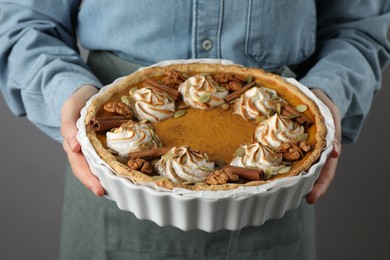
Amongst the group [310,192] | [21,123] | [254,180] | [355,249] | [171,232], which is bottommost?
[355,249]

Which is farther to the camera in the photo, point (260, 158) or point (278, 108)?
point (278, 108)

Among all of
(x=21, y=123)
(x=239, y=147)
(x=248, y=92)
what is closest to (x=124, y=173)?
(x=239, y=147)

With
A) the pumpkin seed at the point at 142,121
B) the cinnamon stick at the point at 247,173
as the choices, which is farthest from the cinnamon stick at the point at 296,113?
the pumpkin seed at the point at 142,121

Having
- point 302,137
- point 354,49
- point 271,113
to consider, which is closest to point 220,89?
point 271,113

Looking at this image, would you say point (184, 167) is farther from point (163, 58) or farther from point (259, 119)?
point (163, 58)

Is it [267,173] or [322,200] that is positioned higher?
[267,173]

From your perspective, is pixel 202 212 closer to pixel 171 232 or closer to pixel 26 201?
pixel 171 232

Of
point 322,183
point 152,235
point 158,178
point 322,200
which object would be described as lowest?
point 322,200

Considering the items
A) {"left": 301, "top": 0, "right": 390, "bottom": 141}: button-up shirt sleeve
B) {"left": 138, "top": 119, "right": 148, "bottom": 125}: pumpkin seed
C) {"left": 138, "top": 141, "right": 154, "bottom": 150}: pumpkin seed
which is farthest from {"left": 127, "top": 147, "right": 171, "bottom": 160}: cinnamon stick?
{"left": 301, "top": 0, "right": 390, "bottom": 141}: button-up shirt sleeve
